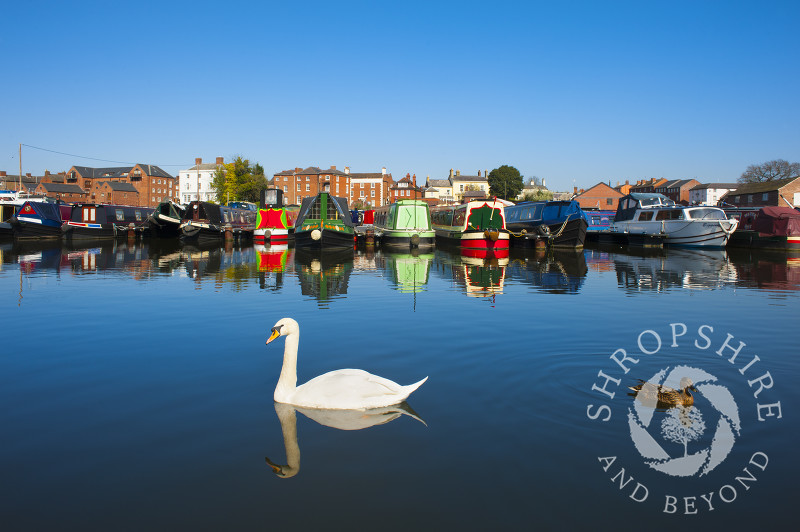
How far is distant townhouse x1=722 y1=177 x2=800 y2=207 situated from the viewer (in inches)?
2525

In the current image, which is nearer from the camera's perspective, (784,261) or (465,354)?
(465,354)

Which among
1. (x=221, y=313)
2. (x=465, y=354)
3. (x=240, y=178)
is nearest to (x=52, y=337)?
(x=221, y=313)

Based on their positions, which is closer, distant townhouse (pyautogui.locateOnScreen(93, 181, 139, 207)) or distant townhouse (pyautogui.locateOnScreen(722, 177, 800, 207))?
distant townhouse (pyautogui.locateOnScreen(722, 177, 800, 207))

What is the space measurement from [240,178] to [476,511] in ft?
293

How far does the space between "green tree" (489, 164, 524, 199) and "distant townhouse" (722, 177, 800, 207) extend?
45807 millimetres

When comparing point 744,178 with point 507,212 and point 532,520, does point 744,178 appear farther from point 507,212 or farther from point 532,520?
point 532,520

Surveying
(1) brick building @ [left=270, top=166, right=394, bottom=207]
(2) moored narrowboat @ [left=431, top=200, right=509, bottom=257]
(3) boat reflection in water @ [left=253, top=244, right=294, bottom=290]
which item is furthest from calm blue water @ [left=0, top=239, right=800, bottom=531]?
(1) brick building @ [left=270, top=166, right=394, bottom=207]

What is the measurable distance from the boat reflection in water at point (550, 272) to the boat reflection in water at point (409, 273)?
10.4 feet

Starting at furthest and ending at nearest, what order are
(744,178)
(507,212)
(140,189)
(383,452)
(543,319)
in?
(140,189), (744,178), (507,212), (543,319), (383,452)

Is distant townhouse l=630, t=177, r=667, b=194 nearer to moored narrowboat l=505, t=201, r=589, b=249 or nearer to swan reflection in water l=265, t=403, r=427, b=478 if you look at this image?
moored narrowboat l=505, t=201, r=589, b=249

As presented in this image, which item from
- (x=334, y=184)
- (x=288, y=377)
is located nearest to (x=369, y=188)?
(x=334, y=184)

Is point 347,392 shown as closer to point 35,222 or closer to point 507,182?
point 35,222

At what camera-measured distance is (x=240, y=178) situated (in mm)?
87812
